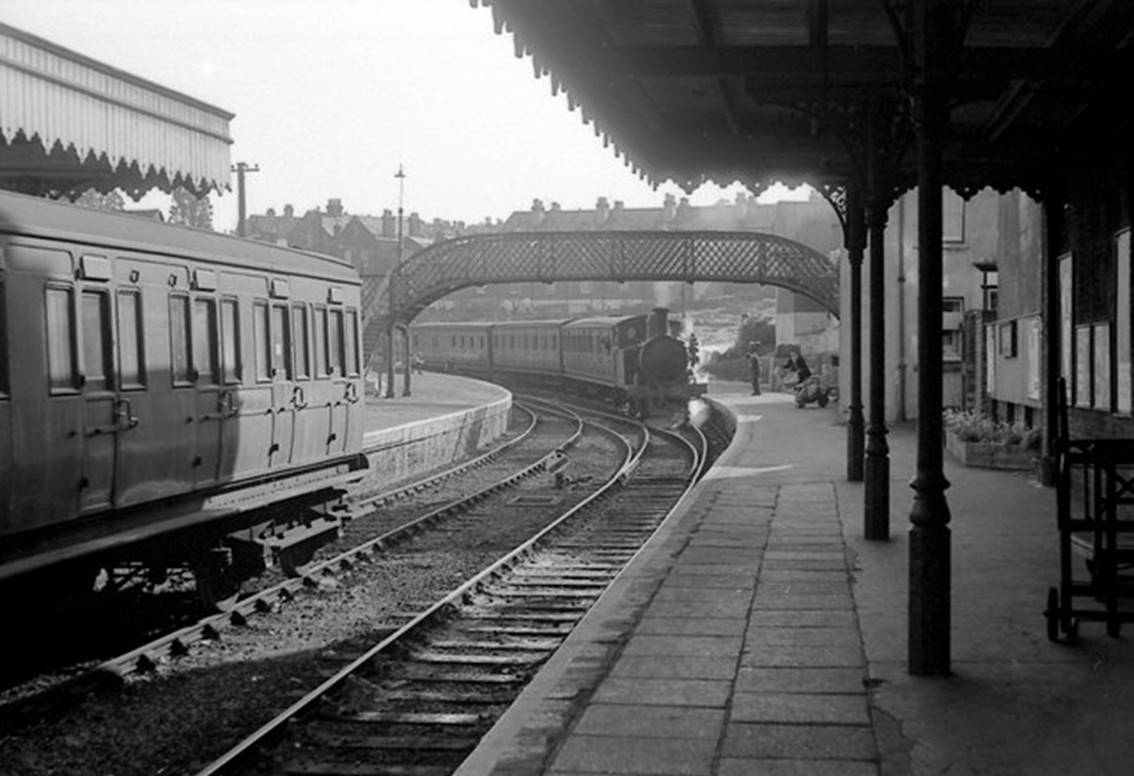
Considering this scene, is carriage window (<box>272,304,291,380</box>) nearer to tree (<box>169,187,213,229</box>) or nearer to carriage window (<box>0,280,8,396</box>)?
carriage window (<box>0,280,8,396</box>)

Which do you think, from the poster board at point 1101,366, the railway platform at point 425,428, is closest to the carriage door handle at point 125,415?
the railway platform at point 425,428

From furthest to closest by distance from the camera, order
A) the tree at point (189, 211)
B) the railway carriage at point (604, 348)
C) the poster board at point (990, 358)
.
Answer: the tree at point (189, 211) < the railway carriage at point (604, 348) < the poster board at point (990, 358)

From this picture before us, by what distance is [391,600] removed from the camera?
38.4ft

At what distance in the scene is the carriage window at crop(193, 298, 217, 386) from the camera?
10.0 metres

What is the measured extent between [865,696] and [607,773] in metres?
1.65

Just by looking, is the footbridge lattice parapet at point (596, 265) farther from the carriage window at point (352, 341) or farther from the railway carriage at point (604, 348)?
the carriage window at point (352, 341)

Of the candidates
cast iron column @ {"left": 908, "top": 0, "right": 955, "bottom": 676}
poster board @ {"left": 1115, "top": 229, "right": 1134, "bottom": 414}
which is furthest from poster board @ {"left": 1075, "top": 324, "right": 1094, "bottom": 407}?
cast iron column @ {"left": 908, "top": 0, "right": 955, "bottom": 676}

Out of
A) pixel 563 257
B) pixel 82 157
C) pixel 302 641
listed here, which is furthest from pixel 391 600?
pixel 563 257

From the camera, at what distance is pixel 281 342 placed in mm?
11703

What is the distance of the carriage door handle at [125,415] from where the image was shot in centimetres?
880

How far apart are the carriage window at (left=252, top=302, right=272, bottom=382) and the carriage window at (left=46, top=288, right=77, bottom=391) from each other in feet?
9.29

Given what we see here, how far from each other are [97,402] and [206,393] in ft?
5.32

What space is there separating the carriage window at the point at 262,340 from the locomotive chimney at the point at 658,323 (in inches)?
1090

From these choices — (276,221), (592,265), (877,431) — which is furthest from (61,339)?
(276,221)
